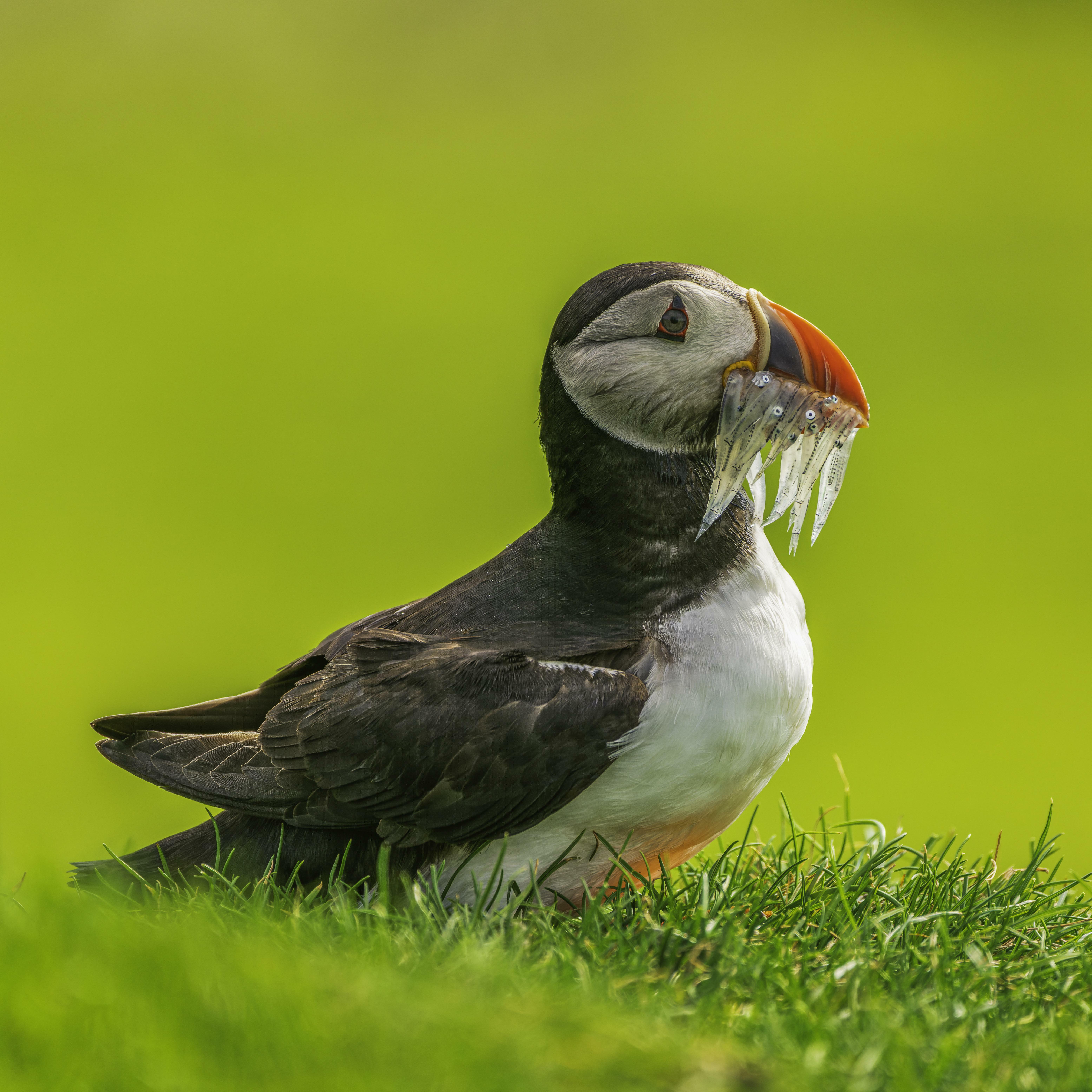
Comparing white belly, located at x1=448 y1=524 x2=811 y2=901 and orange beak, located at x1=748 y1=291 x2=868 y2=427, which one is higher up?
orange beak, located at x1=748 y1=291 x2=868 y2=427

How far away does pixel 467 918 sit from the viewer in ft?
9.28

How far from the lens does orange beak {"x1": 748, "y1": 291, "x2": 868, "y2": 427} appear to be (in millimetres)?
3268

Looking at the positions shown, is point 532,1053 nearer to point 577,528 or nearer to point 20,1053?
point 20,1053

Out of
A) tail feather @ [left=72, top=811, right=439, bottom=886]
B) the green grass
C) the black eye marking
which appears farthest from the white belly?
the black eye marking

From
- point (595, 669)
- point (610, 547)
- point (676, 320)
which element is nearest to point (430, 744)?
→ point (595, 669)

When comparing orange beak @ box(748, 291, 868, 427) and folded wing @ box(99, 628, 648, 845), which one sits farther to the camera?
orange beak @ box(748, 291, 868, 427)

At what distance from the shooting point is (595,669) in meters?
3.04

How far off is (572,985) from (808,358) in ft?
5.90

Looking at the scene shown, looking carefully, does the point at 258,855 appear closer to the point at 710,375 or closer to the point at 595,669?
the point at 595,669

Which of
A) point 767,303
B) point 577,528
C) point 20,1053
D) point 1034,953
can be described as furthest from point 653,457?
point 20,1053

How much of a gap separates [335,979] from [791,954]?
116cm

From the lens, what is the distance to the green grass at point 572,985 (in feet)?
6.19

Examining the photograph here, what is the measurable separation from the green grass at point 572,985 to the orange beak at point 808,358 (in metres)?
1.32

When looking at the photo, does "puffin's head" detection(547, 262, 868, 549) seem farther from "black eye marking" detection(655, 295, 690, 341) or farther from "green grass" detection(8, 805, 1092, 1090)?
"green grass" detection(8, 805, 1092, 1090)
